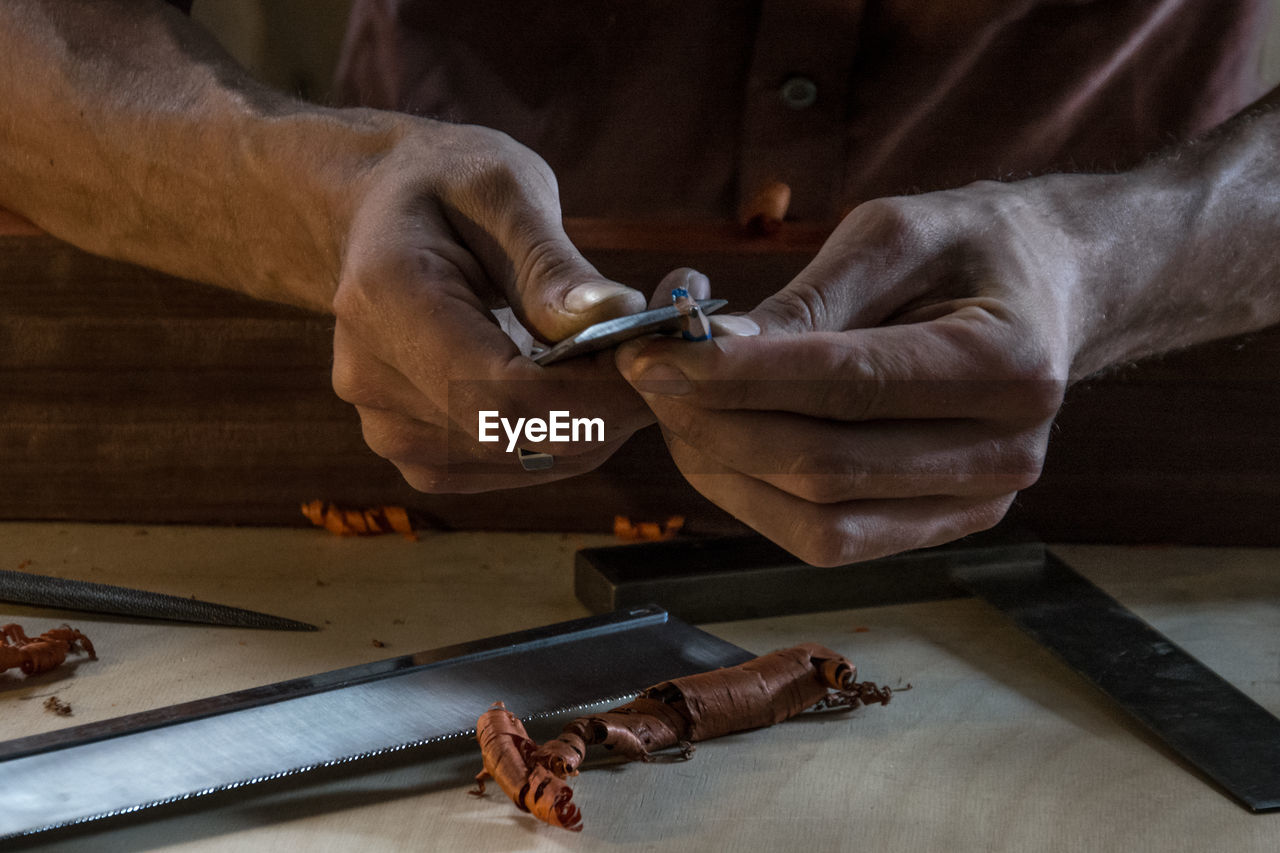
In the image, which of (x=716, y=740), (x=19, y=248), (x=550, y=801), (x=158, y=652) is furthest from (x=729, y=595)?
(x=19, y=248)

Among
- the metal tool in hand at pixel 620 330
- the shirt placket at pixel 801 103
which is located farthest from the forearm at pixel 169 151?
the shirt placket at pixel 801 103

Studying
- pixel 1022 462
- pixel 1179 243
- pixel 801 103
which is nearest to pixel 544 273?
pixel 1022 462

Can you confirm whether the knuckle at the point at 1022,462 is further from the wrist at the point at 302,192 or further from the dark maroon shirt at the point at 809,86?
the dark maroon shirt at the point at 809,86

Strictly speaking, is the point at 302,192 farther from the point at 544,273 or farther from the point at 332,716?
the point at 332,716

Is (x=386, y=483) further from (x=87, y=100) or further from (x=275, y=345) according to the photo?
(x=87, y=100)

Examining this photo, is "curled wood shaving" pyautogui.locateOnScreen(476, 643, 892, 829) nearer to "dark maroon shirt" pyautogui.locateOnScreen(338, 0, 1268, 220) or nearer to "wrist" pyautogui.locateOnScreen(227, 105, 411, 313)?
"wrist" pyautogui.locateOnScreen(227, 105, 411, 313)
